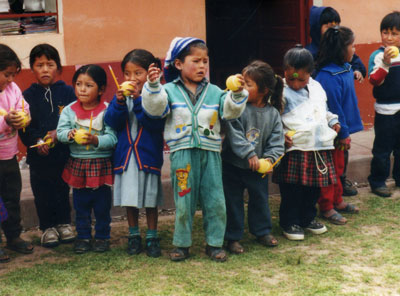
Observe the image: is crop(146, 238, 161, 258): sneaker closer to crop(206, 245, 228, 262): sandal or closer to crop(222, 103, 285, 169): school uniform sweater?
crop(206, 245, 228, 262): sandal

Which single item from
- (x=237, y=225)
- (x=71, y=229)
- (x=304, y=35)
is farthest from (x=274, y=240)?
(x=304, y=35)

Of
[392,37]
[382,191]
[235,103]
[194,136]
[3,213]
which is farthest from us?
[382,191]

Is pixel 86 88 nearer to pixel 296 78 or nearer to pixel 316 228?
pixel 296 78

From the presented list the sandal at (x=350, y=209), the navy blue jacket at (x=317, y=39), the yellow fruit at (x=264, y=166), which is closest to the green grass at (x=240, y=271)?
the sandal at (x=350, y=209)

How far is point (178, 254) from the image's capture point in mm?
4230

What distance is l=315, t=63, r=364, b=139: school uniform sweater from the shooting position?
4887 millimetres

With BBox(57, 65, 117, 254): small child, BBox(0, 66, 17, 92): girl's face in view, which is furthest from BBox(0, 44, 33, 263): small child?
BBox(57, 65, 117, 254): small child

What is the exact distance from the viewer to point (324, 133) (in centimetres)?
459

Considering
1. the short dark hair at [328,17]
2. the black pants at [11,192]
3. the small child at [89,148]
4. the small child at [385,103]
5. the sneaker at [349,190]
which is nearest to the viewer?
the small child at [89,148]

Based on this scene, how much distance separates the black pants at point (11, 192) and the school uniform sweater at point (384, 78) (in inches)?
120

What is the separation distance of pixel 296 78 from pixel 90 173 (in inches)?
64.6

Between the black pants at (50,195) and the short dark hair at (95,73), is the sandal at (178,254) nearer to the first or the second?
the black pants at (50,195)

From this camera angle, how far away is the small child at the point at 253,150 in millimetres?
4281

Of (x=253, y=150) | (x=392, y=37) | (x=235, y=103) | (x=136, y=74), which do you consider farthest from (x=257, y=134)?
(x=392, y=37)
